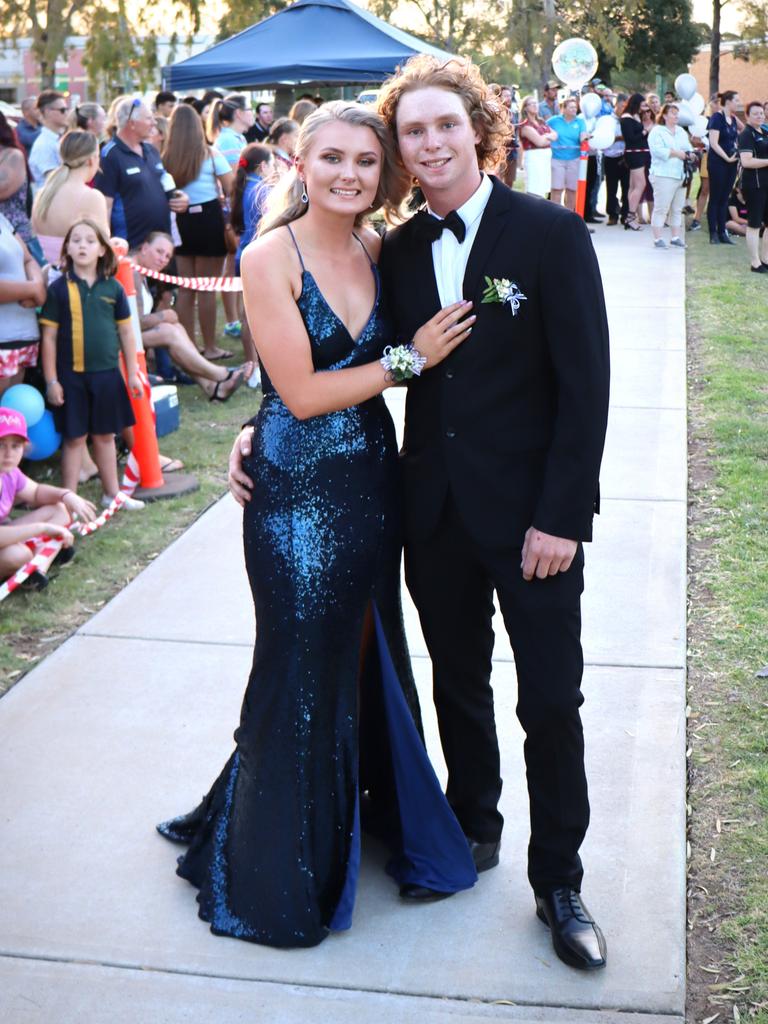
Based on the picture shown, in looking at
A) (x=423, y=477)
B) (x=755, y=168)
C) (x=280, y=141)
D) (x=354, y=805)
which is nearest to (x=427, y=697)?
(x=354, y=805)

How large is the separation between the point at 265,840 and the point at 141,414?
169 inches

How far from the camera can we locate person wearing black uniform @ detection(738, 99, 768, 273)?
49.2 ft

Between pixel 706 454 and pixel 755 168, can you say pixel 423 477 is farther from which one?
pixel 755 168

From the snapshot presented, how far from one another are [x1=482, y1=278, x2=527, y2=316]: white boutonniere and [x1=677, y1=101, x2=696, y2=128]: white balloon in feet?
60.3

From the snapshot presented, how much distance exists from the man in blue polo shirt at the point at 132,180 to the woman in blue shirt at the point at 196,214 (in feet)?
2.97

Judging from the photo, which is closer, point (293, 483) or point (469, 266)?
point (469, 266)

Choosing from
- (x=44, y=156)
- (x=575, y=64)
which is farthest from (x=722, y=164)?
(x=44, y=156)

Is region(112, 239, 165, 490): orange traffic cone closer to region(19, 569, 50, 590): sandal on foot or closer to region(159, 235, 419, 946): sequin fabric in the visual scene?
region(19, 569, 50, 590): sandal on foot

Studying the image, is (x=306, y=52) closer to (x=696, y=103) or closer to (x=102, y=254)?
(x=696, y=103)

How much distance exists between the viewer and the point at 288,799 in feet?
10.6

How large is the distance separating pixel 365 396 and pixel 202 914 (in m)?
1.45

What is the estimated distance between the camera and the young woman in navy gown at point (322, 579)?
2.99 m

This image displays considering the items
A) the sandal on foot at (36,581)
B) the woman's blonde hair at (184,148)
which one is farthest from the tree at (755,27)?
the sandal on foot at (36,581)

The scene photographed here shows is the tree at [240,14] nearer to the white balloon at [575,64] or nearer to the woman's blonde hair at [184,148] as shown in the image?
the white balloon at [575,64]
